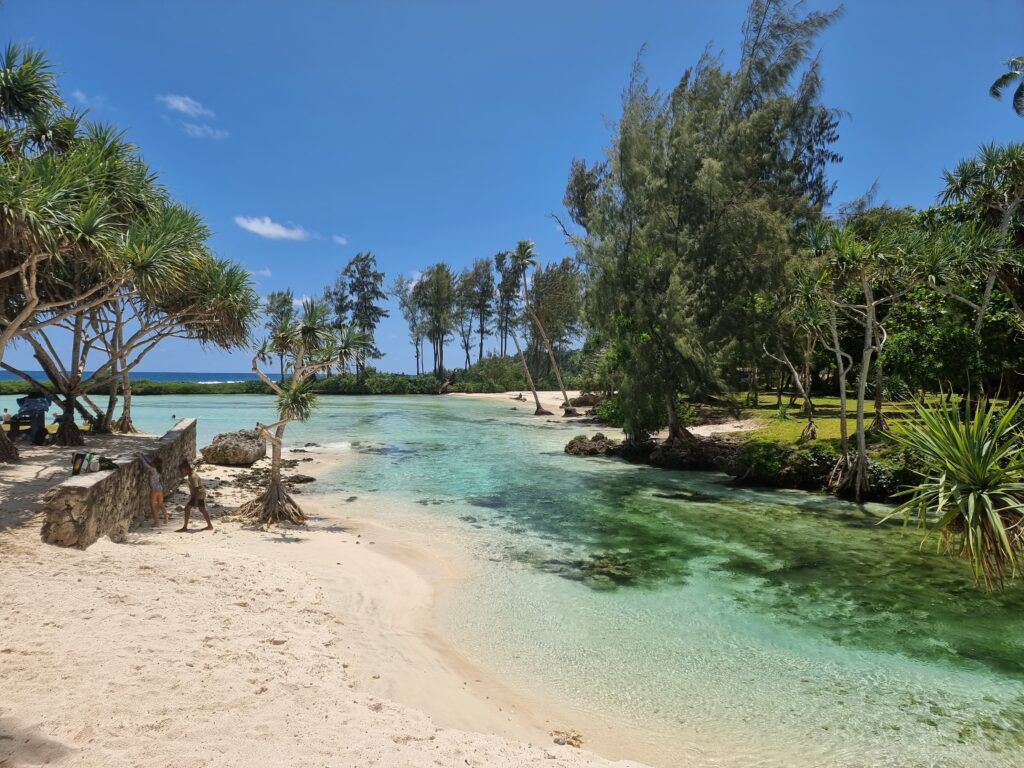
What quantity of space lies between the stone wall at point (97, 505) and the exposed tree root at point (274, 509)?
6.72 feet

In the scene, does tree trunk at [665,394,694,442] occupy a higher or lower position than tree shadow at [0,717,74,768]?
higher

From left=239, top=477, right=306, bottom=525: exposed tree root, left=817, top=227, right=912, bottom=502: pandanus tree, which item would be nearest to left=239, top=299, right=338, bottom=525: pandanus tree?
left=239, top=477, right=306, bottom=525: exposed tree root

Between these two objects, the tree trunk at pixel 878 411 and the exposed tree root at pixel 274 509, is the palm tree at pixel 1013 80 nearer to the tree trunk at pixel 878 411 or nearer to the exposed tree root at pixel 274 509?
the tree trunk at pixel 878 411

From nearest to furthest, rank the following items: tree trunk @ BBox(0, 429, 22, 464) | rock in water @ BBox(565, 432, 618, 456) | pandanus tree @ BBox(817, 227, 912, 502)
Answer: tree trunk @ BBox(0, 429, 22, 464), pandanus tree @ BBox(817, 227, 912, 502), rock in water @ BBox(565, 432, 618, 456)

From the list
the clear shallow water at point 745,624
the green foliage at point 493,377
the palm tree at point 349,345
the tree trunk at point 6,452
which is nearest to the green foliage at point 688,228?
the clear shallow water at point 745,624

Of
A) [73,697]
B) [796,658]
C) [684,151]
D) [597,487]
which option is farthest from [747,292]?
[73,697]

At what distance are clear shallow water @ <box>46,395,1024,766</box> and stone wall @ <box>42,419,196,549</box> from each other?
5514 millimetres

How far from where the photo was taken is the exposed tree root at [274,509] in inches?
477

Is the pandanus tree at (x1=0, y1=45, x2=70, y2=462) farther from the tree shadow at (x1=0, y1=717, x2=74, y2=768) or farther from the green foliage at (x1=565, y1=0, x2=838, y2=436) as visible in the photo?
the green foliage at (x1=565, y1=0, x2=838, y2=436)

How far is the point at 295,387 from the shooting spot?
Result: 39.1 feet

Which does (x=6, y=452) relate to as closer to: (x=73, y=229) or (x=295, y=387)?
(x=73, y=229)

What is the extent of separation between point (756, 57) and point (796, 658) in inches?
1022

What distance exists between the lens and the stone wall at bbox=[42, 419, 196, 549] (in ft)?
24.6

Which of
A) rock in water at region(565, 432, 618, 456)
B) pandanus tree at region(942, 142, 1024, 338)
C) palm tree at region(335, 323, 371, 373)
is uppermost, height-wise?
pandanus tree at region(942, 142, 1024, 338)
